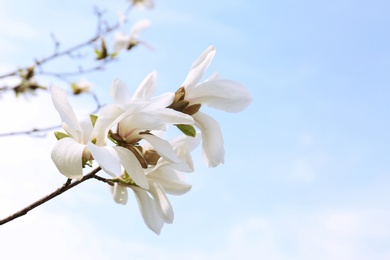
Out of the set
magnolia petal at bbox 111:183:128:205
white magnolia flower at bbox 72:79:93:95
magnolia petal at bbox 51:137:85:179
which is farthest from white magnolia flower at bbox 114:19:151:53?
magnolia petal at bbox 51:137:85:179

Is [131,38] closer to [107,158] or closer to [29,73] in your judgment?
[29,73]

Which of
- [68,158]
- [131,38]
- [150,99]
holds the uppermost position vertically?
[131,38]

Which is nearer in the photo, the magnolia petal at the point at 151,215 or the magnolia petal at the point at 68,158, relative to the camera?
the magnolia petal at the point at 68,158

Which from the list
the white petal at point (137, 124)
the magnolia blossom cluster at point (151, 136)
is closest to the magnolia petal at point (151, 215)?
the magnolia blossom cluster at point (151, 136)

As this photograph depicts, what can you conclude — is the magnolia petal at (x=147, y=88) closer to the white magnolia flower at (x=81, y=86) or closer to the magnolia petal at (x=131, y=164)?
the magnolia petal at (x=131, y=164)

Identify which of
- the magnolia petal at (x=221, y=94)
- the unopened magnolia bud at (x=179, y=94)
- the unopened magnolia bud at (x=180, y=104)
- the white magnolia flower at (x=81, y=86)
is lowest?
the unopened magnolia bud at (x=180, y=104)

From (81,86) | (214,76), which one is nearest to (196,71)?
(214,76)

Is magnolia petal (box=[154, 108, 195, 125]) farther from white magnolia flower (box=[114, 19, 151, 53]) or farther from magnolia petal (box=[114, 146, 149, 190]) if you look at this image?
white magnolia flower (box=[114, 19, 151, 53])

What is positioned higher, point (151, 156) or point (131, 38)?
point (131, 38)
